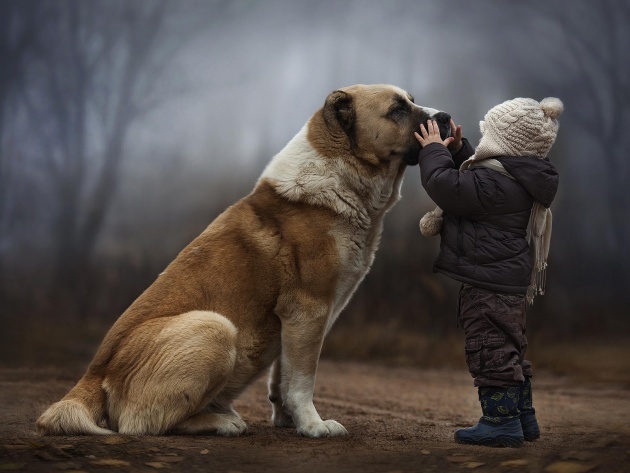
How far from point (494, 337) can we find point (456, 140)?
1.27 metres

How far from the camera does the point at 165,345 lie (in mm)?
4215

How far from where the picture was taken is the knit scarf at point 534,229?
4.38m

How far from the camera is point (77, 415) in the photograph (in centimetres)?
411

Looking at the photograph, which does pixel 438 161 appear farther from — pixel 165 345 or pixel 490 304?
pixel 165 345

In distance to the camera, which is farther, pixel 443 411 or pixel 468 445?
pixel 443 411

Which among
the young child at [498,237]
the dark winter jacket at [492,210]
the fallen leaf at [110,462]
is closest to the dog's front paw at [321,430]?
the young child at [498,237]

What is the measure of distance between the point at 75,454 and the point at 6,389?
3939mm

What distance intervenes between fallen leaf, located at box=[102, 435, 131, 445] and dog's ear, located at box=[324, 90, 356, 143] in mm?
2209

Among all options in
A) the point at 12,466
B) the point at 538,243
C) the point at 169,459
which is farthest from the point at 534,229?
the point at 12,466

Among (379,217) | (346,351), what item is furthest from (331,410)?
(346,351)

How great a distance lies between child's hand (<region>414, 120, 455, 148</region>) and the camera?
4.54 m

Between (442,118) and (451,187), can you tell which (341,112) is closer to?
(442,118)

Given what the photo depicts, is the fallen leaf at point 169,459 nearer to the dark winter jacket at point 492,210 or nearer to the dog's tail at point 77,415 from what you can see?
the dog's tail at point 77,415

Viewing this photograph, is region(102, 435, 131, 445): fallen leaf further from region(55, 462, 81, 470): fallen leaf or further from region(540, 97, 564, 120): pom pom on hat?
region(540, 97, 564, 120): pom pom on hat
